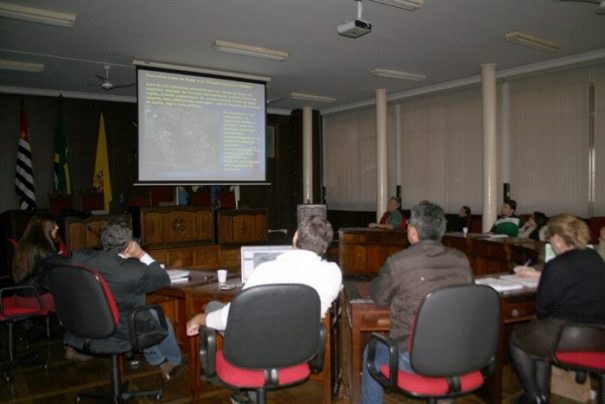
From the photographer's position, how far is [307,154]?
34.4 ft

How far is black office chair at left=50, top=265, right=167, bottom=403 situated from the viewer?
2537 millimetres

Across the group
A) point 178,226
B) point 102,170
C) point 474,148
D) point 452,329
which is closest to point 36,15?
point 178,226

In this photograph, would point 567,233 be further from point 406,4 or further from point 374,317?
point 406,4

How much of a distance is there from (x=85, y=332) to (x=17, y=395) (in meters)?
1.24

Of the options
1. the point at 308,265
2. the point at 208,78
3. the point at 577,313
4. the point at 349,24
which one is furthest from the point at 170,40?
the point at 577,313

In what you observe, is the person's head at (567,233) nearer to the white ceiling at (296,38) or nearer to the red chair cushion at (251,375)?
the red chair cushion at (251,375)

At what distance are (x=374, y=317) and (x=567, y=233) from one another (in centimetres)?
Result: 117

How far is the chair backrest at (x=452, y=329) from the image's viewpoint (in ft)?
6.38

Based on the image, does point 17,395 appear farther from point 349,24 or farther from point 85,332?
Answer: point 349,24

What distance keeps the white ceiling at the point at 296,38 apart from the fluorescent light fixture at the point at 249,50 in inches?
4.9

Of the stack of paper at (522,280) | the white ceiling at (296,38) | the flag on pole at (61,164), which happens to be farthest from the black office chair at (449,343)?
the flag on pole at (61,164)

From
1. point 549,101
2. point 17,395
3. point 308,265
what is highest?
point 549,101

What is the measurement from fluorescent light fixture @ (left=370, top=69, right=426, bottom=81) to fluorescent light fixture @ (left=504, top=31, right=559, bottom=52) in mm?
2044

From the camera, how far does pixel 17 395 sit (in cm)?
330
